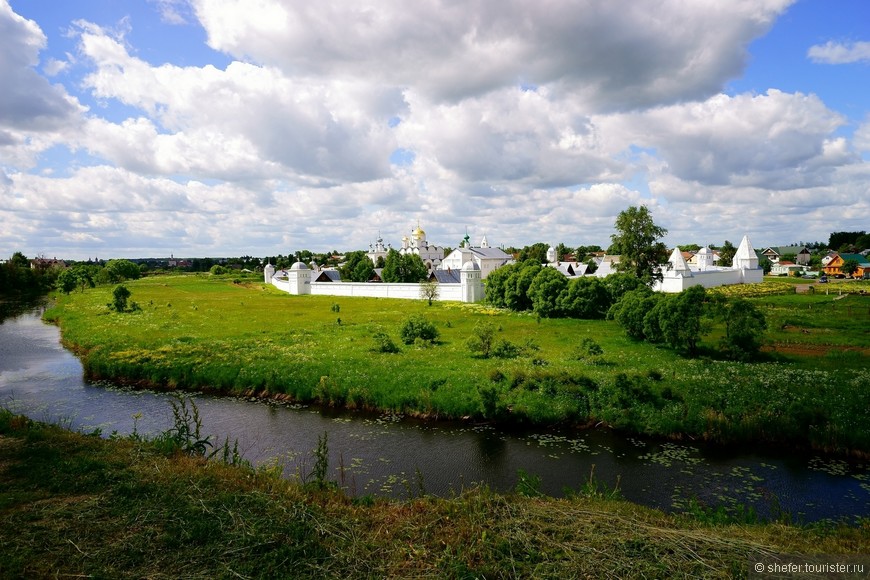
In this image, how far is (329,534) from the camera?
7.14 m

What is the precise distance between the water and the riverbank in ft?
6.57

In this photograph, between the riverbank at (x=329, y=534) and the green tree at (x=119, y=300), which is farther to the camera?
the green tree at (x=119, y=300)

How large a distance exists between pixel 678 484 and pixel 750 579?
23.5ft

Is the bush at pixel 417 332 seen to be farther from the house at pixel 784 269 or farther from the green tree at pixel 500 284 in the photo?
the house at pixel 784 269

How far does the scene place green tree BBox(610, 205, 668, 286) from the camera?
156 ft

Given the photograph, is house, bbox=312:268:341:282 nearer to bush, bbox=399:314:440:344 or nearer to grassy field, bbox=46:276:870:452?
grassy field, bbox=46:276:870:452

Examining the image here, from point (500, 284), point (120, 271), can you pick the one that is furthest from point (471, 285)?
point (120, 271)

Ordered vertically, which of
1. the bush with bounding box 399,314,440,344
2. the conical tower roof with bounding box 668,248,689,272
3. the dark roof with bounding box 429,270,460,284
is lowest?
the bush with bounding box 399,314,440,344

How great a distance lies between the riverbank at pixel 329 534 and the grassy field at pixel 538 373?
7.73 m

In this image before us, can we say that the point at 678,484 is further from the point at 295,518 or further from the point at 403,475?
the point at 295,518

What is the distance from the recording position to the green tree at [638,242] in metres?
47.4

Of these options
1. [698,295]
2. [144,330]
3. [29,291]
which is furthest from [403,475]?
[29,291]

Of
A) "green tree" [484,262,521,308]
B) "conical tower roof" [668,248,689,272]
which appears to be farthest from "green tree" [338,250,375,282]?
"conical tower roof" [668,248,689,272]

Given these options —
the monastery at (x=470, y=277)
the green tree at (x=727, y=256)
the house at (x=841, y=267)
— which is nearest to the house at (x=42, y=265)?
the monastery at (x=470, y=277)
